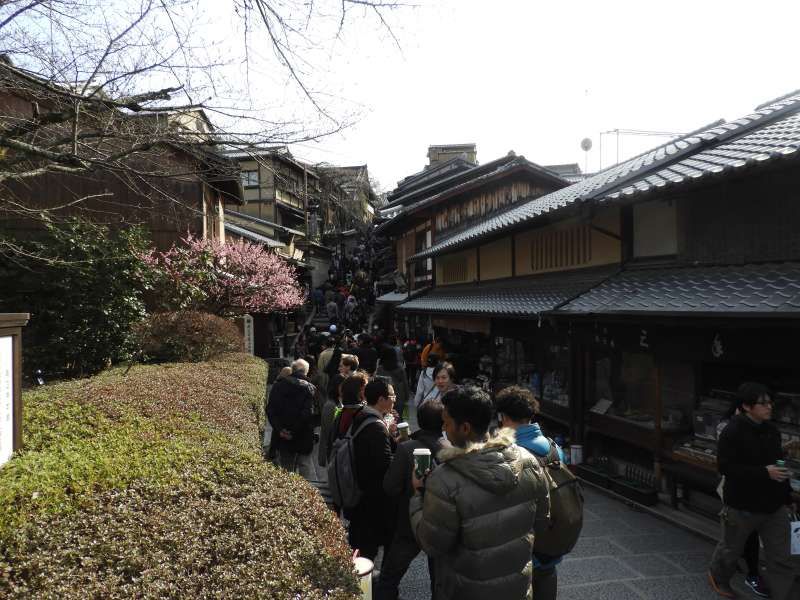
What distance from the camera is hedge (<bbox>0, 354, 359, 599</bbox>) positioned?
2.39m

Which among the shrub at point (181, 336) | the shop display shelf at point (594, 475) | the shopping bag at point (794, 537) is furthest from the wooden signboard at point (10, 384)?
the shrub at point (181, 336)

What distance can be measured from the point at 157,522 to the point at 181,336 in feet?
31.9

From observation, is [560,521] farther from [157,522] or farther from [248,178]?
[248,178]

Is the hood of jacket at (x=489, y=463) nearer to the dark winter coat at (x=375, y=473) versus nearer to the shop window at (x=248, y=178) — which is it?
the dark winter coat at (x=375, y=473)

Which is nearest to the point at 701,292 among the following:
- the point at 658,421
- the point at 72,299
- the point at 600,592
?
the point at 658,421

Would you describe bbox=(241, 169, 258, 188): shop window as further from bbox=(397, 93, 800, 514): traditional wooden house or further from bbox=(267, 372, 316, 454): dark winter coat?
bbox=(397, 93, 800, 514): traditional wooden house

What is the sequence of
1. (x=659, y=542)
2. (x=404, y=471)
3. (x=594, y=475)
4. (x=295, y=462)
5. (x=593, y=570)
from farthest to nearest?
(x=594, y=475) < (x=295, y=462) < (x=659, y=542) < (x=593, y=570) < (x=404, y=471)

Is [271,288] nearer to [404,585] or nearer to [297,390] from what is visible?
[297,390]

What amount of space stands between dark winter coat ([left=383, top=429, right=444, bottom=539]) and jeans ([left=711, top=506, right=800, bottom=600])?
277cm

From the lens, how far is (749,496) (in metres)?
4.43

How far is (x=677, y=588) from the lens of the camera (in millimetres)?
4934

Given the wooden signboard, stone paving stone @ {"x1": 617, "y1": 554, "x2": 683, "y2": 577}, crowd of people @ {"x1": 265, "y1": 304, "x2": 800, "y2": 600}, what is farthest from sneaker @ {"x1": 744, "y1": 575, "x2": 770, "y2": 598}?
the wooden signboard

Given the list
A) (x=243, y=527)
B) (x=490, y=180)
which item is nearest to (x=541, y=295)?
(x=243, y=527)

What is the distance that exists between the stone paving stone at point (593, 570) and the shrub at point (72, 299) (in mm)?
9054
